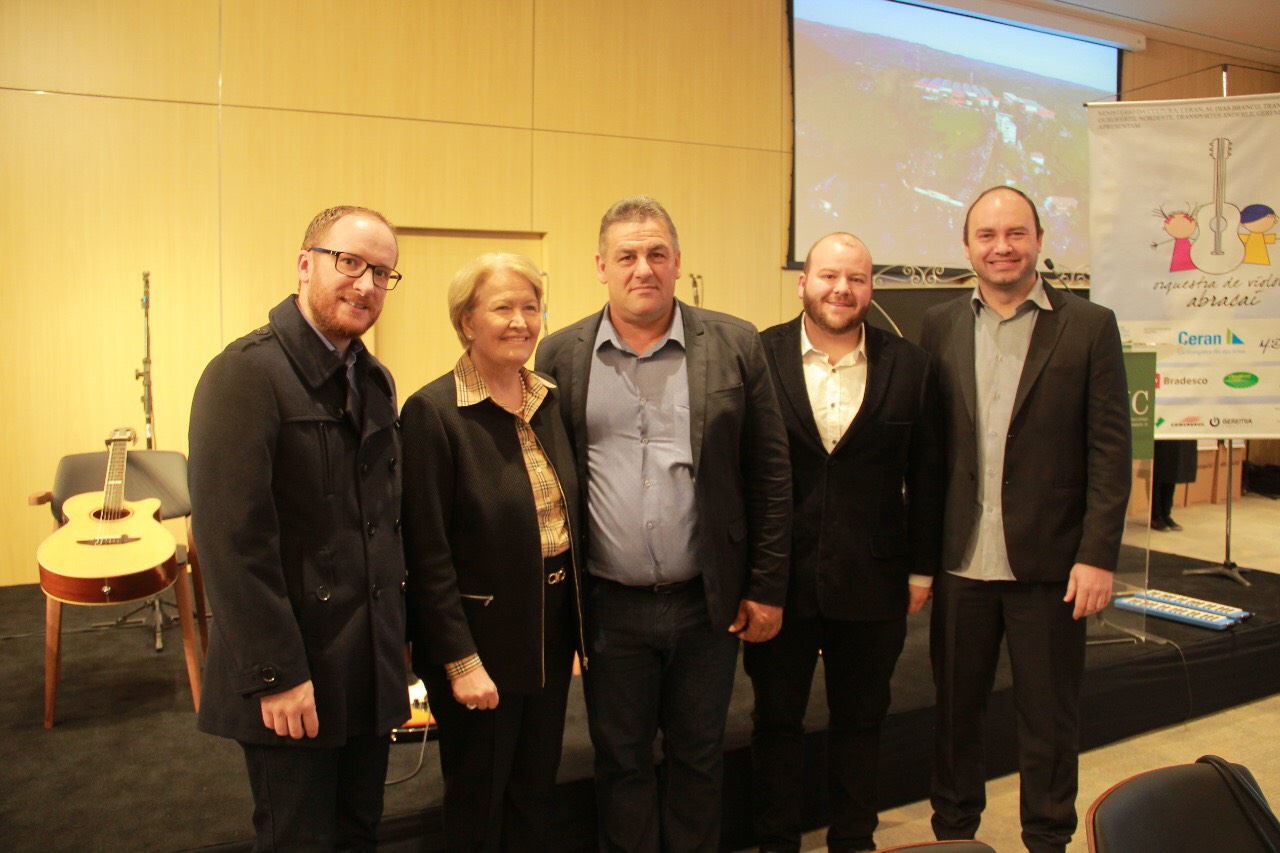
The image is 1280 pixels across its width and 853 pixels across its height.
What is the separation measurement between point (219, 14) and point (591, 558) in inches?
155

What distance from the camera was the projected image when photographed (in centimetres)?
576

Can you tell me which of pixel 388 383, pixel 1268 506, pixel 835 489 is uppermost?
pixel 388 383

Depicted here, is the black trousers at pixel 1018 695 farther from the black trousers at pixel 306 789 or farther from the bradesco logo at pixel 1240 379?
the bradesco logo at pixel 1240 379

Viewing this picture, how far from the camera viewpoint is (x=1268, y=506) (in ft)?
24.1

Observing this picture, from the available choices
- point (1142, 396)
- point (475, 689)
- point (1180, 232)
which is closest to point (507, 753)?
point (475, 689)

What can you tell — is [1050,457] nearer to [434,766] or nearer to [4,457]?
[434,766]

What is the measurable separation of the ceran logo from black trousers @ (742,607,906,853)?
8.39ft

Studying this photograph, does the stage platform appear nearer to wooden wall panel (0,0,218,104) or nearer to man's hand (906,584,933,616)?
man's hand (906,584,933,616)

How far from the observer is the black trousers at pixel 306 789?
1369mm

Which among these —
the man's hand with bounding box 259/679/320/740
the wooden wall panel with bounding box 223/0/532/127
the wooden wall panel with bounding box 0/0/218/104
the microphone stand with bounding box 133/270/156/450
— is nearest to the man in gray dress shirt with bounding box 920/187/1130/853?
the man's hand with bounding box 259/679/320/740

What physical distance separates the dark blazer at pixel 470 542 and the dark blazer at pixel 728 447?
0.74 feet

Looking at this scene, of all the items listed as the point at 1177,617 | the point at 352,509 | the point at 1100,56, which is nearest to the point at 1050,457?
the point at 352,509

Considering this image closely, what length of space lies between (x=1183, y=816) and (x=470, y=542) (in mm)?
1166

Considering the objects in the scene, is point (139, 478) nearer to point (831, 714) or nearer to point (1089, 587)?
point (831, 714)
